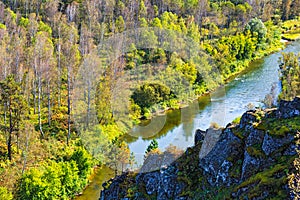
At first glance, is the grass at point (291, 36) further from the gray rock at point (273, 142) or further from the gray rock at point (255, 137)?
the gray rock at point (273, 142)

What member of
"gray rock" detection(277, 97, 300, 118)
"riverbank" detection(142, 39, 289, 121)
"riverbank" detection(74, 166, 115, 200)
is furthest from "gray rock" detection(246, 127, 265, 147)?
"riverbank" detection(142, 39, 289, 121)

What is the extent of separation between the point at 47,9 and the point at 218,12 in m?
24.7

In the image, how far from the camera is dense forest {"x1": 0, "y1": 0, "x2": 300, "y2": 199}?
94.7ft

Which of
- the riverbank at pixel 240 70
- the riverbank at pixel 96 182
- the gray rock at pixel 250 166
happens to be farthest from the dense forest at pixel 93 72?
the gray rock at pixel 250 166

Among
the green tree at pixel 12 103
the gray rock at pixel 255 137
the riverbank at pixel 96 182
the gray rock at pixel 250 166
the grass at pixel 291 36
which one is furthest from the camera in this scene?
the grass at pixel 291 36

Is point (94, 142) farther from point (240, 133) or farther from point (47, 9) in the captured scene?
point (47, 9)

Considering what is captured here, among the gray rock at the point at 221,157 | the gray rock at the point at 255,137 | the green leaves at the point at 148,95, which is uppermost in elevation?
the gray rock at the point at 255,137

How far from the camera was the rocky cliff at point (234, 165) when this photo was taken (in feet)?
46.7

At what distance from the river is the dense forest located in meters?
1.26

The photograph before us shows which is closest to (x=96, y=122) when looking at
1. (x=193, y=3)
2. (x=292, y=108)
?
(x=292, y=108)

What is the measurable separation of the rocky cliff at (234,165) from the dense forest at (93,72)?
9298 mm

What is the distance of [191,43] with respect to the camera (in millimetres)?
50344

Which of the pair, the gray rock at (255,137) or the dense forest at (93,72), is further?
the dense forest at (93,72)

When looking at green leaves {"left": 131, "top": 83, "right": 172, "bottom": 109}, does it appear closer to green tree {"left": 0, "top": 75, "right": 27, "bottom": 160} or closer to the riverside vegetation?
green tree {"left": 0, "top": 75, "right": 27, "bottom": 160}
